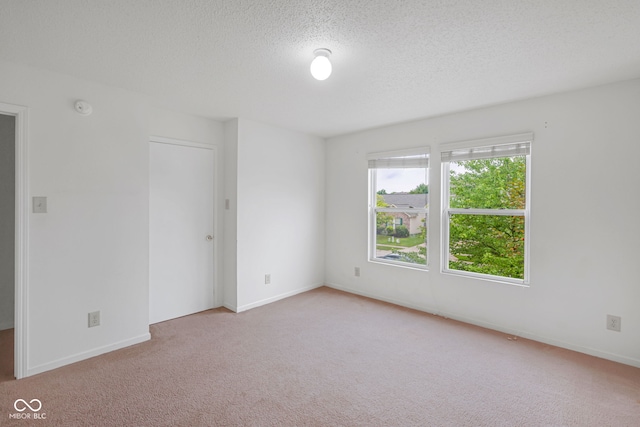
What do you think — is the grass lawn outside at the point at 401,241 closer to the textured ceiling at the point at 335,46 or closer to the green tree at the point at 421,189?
the green tree at the point at 421,189

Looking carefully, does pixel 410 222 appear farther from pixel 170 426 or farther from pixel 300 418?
pixel 170 426

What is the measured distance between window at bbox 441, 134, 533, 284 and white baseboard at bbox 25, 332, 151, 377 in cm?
342

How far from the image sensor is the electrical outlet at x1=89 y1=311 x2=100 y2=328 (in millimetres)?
2707

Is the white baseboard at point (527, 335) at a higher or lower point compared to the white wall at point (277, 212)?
lower

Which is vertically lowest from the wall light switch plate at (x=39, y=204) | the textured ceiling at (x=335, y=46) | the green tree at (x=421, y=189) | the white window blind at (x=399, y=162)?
the wall light switch plate at (x=39, y=204)

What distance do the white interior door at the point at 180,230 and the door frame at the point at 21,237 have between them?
3.50 feet

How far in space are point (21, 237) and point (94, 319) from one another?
89 cm

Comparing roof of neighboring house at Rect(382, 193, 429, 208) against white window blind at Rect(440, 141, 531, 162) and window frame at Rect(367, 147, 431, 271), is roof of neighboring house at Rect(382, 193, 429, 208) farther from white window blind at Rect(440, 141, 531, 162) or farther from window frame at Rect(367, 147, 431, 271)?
white window blind at Rect(440, 141, 531, 162)

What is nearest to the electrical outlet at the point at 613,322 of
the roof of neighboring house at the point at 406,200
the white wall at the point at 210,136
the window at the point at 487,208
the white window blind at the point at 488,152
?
the window at the point at 487,208

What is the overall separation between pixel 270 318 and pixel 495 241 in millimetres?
2703

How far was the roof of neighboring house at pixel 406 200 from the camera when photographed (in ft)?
13.1

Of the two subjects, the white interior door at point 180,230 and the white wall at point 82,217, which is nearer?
the white wall at point 82,217

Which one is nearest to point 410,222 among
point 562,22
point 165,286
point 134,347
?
point 562,22

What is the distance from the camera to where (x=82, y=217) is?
2.67 metres
